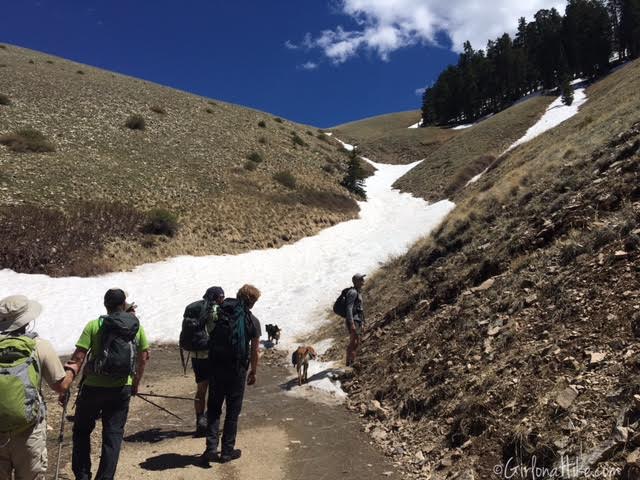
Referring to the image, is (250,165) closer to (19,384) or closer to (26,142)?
(26,142)

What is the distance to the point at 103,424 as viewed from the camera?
16.3 ft

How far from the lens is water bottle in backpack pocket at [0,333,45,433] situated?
11.7ft

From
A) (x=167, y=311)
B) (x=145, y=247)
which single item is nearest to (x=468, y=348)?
(x=167, y=311)

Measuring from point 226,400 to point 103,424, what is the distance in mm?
1555

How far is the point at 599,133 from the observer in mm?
14164

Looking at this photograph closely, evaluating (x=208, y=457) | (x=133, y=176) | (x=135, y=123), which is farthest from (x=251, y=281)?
(x=135, y=123)

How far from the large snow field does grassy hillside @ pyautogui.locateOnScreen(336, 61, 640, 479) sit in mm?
6111

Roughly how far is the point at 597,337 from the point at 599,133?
36.2 feet

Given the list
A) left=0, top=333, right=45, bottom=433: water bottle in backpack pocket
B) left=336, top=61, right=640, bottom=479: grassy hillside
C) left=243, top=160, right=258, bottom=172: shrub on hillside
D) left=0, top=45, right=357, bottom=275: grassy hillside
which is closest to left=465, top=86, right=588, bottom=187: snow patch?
left=0, top=45, right=357, bottom=275: grassy hillside

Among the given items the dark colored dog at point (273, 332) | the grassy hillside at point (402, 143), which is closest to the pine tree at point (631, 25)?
A: the grassy hillside at point (402, 143)

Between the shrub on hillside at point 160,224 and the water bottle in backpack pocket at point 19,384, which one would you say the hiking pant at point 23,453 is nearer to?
the water bottle in backpack pocket at point 19,384

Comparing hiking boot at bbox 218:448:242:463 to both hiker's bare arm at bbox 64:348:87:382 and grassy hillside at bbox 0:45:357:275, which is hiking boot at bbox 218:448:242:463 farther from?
grassy hillside at bbox 0:45:357:275

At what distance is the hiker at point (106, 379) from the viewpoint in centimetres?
479

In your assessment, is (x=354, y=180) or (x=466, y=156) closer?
(x=354, y=180)
